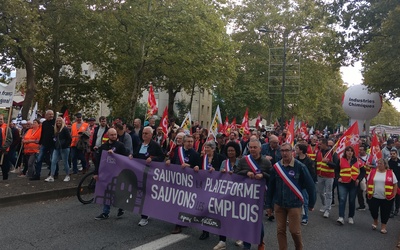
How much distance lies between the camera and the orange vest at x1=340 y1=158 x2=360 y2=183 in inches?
327

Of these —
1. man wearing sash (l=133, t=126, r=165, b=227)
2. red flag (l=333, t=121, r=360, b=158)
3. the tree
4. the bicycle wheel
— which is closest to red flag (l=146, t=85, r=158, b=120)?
the tree

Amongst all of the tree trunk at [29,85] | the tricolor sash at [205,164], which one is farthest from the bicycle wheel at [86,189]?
the tree trunk at [29,85]

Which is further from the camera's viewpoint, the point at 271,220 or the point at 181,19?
the point at 181,19

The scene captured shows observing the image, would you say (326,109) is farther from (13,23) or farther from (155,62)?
(13,23)

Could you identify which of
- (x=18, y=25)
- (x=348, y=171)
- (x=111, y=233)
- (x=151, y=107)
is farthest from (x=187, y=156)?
(x=18, y=25)

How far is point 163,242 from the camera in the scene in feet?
19.5

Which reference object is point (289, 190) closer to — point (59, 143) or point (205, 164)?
point (205, 164)

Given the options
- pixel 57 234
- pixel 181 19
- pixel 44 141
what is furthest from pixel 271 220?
pixel 181 19

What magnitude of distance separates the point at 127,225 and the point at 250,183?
2532 mm

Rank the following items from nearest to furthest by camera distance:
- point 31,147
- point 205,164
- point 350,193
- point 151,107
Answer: point 205,164 < point 350,193 < point 31,147 < point 151,107

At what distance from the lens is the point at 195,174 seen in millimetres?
6242

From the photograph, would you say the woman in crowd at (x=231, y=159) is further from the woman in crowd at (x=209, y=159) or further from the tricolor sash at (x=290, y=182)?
the tricolor sash at (x=290, y=182)

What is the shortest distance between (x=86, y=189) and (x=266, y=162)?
4355 mm

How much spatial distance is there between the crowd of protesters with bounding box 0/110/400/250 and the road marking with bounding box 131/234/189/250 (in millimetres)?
233
